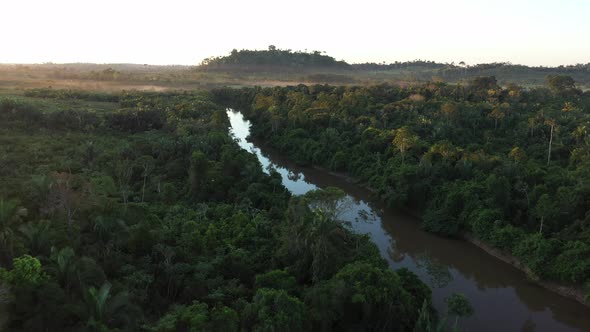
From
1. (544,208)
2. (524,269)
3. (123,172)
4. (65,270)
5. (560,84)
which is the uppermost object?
(560,84)

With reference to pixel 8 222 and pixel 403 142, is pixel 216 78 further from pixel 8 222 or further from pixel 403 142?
pixel 8 222

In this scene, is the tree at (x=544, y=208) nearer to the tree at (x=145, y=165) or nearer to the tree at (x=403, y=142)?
the tree at (x=403, y=142)

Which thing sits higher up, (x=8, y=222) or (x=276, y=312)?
(x=8, y=222)

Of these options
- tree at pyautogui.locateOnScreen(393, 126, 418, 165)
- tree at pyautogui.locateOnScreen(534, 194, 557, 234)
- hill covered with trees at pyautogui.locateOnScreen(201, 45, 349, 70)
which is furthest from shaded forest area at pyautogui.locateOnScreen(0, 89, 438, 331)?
hill covered with trees at pyautogui.locateOnScreen(201, 45, 349, 70)

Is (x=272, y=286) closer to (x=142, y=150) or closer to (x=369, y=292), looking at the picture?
(x=369, y=292)

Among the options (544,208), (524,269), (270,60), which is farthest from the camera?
(270,60)

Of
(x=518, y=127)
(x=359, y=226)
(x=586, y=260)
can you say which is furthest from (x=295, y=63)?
(x=586, y=260)

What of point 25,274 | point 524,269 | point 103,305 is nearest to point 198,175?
point 103,305
